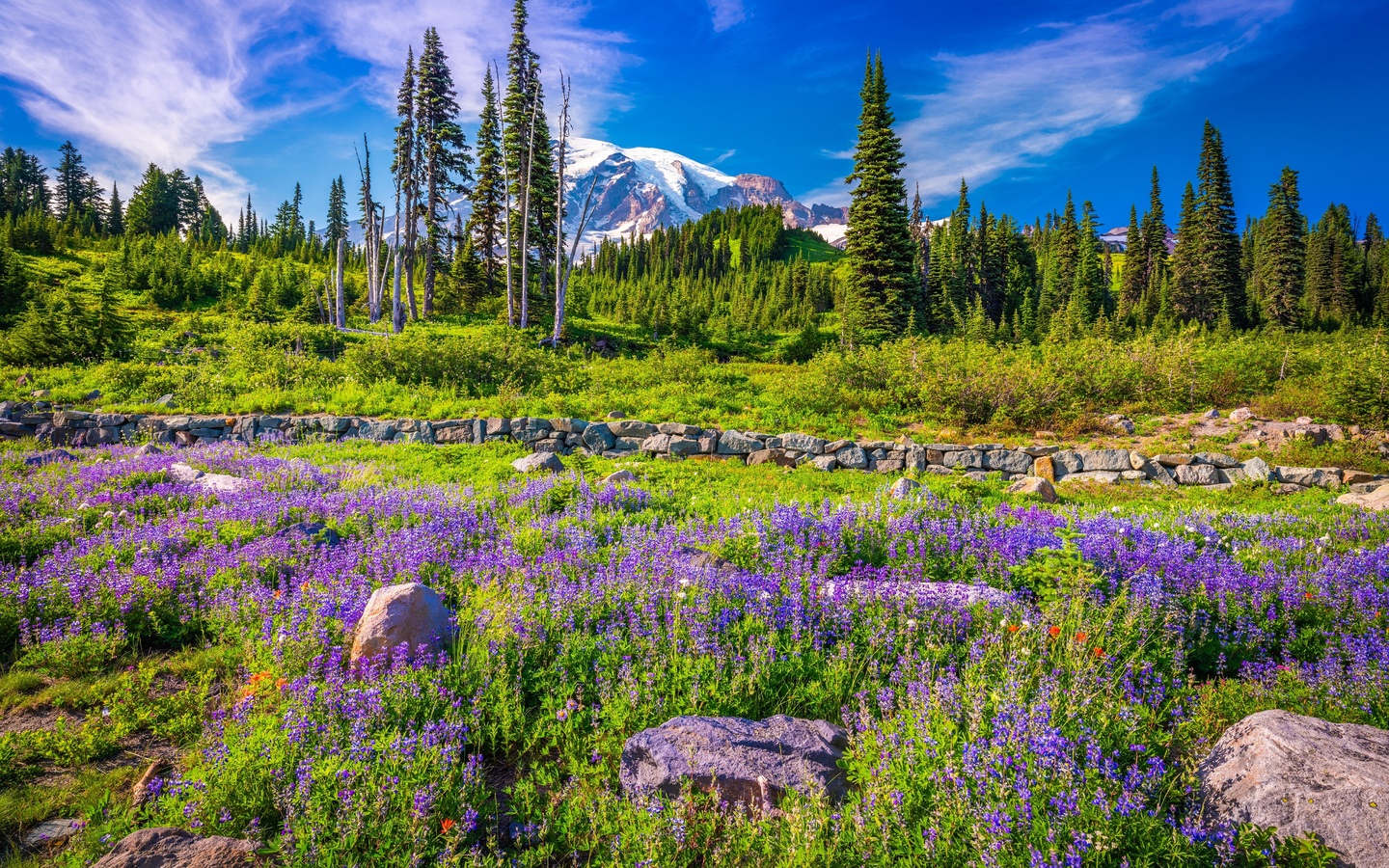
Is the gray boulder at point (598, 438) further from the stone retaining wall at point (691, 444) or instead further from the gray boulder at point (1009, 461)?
the gray boulder at point (1009, 461)

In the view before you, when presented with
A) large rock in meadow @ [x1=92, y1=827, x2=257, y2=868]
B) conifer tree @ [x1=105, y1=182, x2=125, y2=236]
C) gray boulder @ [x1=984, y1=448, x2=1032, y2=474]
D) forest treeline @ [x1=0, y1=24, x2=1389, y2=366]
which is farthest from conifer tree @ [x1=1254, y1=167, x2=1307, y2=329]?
conifer tree @ [x1=105, y1=182, x2=125, y2=236]

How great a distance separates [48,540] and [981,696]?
→ 8.58m

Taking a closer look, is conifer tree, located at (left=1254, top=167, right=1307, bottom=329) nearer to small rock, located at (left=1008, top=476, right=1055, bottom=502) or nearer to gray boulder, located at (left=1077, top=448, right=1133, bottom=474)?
gray boulder, located at (left=1077, top=448, right=1133, bottom=474)

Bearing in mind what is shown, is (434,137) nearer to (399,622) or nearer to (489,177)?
(489,177)

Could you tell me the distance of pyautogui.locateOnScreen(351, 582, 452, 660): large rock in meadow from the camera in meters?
3.82

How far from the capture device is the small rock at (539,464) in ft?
32.5

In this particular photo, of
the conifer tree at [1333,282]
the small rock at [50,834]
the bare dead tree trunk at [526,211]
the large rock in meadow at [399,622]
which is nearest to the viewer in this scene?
the small rock at [50,834]

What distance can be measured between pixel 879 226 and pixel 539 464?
26212 millimetres

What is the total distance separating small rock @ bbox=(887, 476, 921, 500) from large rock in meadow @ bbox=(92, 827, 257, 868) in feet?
22.5

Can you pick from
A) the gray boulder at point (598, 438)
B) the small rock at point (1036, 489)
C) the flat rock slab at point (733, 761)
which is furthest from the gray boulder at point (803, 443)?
the flat rock slab at point (733, 761)

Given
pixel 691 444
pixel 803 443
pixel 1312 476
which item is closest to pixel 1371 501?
pixel 1312 476

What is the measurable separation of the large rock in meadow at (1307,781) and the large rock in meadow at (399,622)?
4.33m

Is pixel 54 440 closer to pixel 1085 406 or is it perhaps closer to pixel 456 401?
pixel 456 401

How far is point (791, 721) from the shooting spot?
3289 mm
